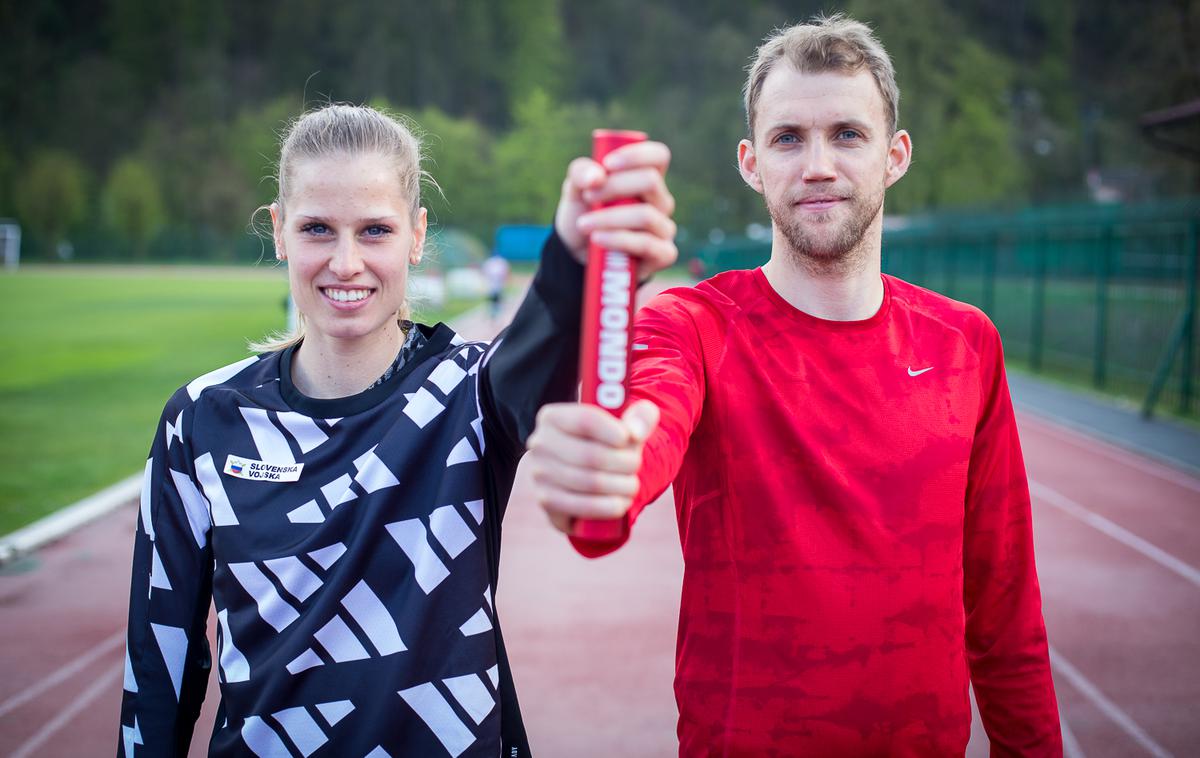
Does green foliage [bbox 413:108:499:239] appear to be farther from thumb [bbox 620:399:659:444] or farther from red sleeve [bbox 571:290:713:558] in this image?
thumb [bbox 620:399:659:444]

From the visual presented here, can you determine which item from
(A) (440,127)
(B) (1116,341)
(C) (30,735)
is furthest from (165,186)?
(C) (30,735)

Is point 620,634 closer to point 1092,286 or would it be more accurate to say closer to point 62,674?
point 62,674

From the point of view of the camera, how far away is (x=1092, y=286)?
1711cm

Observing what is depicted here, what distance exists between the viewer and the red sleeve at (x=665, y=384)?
1599mm

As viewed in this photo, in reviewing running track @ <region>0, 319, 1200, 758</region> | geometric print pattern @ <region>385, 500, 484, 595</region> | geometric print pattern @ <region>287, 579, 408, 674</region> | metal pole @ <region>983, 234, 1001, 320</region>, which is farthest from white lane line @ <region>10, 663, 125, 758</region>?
metal pole @ <region>983, 234, 1001, 320</region>

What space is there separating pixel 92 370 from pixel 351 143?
54.9 feet

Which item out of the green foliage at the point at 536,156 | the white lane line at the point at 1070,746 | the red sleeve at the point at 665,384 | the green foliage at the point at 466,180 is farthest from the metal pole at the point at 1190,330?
the green foliage at the point at 466,180

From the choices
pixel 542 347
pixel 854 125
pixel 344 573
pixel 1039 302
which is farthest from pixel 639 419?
pixel 1039 302

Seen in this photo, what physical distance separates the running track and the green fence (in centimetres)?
566

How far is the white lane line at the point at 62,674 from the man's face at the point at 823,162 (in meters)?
4.46


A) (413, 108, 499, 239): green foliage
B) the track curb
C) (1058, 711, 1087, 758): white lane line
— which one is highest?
(413, 108, 499, 239): green foliage

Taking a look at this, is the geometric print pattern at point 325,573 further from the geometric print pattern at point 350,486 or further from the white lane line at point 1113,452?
the white lane line at point 1113,452

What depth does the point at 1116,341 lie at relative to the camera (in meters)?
15.8

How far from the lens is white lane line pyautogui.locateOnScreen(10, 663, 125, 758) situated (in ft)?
14.8
